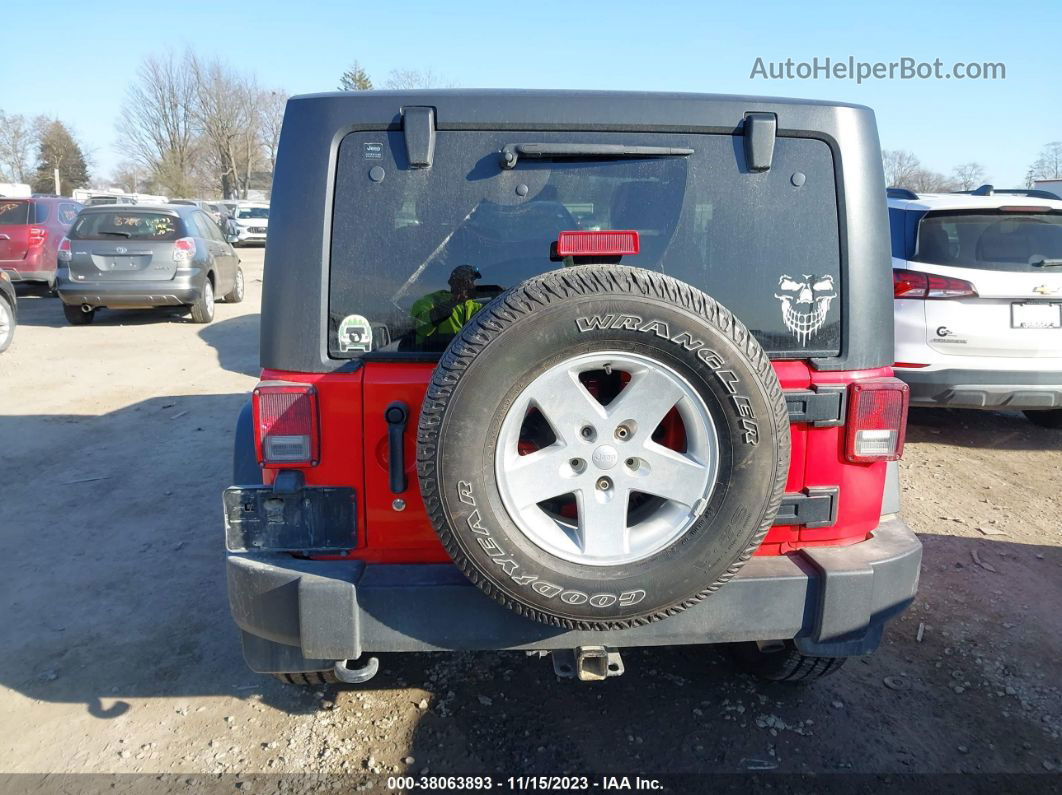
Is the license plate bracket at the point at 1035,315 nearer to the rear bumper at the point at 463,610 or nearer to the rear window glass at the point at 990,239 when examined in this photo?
the rear window glass at the point at 990,239

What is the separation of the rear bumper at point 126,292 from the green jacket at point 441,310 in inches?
387

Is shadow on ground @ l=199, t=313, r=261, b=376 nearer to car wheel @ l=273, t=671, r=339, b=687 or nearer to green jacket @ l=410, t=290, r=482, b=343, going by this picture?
car wheel @ l=273, t=671, r=339, b=687

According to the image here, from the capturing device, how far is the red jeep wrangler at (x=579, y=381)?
7.14 feet

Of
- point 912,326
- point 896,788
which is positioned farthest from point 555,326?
point 912,326

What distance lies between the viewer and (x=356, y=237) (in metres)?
2.36

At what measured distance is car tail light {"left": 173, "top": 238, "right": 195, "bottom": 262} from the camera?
1097 centimetres

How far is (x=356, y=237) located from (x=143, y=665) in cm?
215

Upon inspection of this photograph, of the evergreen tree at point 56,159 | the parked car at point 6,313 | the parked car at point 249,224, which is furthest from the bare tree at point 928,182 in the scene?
the evergreen tree at point 56,159

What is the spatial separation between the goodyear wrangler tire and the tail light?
382 cm

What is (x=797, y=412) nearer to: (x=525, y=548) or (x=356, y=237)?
(x=525, y=548)

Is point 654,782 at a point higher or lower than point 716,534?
lower

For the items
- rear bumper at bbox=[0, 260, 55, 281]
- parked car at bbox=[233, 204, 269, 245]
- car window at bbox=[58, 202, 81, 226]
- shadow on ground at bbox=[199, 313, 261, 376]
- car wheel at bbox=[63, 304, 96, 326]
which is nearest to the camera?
shadow on ground at bbox=[199, 313, 261, 376]

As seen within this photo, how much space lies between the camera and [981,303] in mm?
5281

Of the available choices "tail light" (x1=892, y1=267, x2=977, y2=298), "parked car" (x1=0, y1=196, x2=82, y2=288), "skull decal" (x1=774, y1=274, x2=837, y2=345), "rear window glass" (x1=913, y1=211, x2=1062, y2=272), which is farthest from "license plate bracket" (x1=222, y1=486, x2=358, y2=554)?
"parked car" (x1=0, y1=196, x2=82, y2=288)
